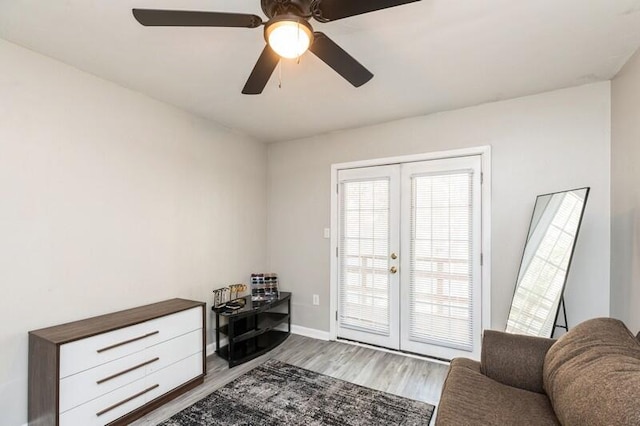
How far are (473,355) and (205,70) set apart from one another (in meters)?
3.45

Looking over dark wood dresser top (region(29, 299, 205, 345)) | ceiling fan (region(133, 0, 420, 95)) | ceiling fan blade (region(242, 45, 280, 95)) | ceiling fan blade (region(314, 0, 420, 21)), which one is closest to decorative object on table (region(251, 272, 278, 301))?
dark wood dresser top (region(29, 299, 205, 345))

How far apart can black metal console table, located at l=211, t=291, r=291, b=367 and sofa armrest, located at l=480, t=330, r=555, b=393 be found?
2195 mm

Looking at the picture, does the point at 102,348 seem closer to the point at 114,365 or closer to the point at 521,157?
the point at 114,365

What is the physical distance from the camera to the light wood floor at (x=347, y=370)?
2.48 m

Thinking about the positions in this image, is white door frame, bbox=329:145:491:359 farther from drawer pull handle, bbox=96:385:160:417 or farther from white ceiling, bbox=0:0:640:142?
drawer pull handle, bbox=96:385:160:417

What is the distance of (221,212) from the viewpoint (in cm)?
351

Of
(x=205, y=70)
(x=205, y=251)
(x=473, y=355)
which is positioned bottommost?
(x=473, y=355)

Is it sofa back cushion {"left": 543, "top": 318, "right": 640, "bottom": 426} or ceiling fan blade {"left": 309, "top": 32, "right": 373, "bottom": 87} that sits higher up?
ceiling fan blade {"left": 309, "top": 32, "right": 373, "bottom": 87}

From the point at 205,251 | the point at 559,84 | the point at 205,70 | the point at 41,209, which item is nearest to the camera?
A: the point at 41,209

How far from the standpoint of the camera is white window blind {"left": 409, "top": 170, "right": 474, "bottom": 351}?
2979 mm

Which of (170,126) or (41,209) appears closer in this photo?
(41,209)

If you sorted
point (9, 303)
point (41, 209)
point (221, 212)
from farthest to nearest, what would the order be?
point (221, 212) → point (41, 209) → point (9, 303)

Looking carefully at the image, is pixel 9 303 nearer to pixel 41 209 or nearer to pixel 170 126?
pixel 41 209

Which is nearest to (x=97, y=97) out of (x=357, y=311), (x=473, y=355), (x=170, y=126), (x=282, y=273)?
(x=170, y=126)
